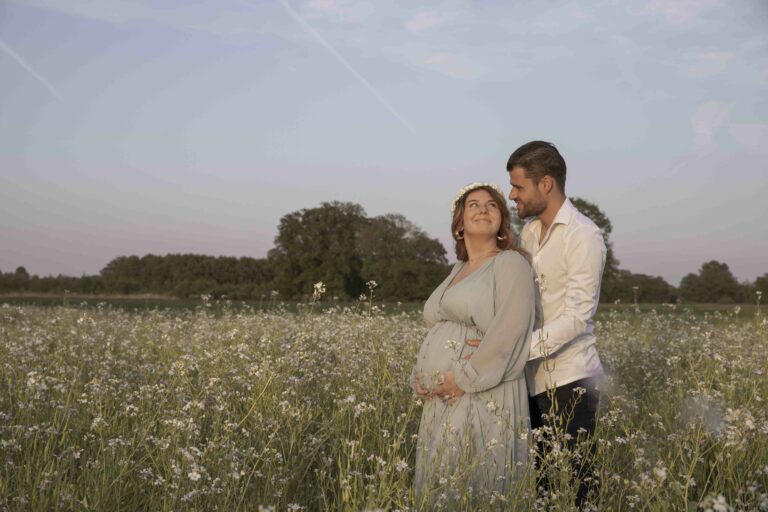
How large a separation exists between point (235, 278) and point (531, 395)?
6621 cm

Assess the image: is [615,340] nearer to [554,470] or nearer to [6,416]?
[554,470]

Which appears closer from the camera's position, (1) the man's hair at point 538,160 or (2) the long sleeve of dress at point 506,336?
(2) the long sleeve of dress at point 506,336

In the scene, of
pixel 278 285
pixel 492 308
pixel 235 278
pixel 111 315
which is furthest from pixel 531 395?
pixel 235 278

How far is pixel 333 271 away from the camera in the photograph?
5419 centimetres

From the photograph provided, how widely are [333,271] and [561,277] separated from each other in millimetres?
49771

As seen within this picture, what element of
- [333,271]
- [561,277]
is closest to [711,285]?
[333,271]

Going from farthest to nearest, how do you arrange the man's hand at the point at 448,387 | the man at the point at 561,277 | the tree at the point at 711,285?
the tree at the point at 711,285 → the man at the point at 561,277 → the man's hand at the point at 448,387

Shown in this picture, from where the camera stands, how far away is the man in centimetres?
452

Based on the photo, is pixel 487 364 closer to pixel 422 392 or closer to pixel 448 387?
pixel 448 387

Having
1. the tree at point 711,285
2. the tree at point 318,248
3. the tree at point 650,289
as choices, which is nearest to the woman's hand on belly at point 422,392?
the tree at point 650,289

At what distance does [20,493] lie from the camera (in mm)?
3885

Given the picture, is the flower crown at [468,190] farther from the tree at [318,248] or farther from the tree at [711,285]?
the tree at [318,248]

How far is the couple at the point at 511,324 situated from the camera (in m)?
4.29

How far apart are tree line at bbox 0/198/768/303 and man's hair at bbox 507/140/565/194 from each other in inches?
1184
